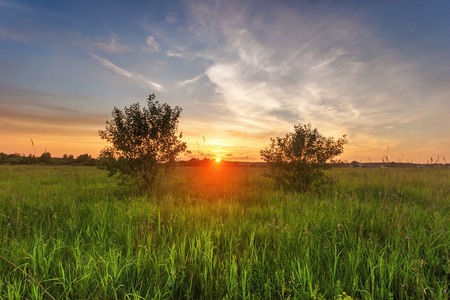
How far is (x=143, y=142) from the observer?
27.6 feet

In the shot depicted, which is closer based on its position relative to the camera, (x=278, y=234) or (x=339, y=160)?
(x=278, y=234)

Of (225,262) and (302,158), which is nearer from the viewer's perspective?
(225,262)

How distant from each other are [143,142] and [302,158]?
6538 mm

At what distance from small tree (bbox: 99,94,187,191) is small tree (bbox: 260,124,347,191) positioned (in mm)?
4529

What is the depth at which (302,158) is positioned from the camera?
9.33 meters

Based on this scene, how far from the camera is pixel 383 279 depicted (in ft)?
8.70

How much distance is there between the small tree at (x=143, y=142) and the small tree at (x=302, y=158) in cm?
453

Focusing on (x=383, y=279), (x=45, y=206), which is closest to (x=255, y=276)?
(x=383, y=279)

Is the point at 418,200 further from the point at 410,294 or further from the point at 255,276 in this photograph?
the point at 255,276

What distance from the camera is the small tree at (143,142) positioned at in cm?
821

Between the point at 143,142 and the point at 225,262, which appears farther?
the point at 143,142

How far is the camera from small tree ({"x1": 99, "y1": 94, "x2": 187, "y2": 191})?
26.9 ft

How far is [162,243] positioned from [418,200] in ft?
28.5

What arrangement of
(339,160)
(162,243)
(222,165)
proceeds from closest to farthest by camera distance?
(162,243), (339,160), (222,165)
